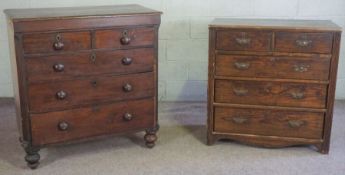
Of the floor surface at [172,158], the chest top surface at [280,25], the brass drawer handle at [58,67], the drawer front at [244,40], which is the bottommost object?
the floor surface at [172,158]

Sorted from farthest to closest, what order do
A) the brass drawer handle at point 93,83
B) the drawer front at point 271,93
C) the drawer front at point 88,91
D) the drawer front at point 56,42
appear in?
the drawer front at point 271,93 → the brass drawer handle at point 93,83 → the drawer front at point 88,91 → the drawer front at point 56,42

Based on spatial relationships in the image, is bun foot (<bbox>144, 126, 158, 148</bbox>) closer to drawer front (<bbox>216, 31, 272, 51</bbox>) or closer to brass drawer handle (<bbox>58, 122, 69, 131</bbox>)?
brass drawer handle (<bbox>58, 122, 69, 131</bbox>)

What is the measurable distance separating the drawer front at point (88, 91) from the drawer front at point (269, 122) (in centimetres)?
50

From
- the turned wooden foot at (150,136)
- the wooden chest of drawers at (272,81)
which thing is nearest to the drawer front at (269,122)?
the wooden chest of drawers at (272,81)

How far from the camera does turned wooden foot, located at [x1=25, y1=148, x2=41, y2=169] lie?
267 centimetres

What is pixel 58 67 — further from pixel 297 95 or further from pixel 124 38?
pixel 297 95

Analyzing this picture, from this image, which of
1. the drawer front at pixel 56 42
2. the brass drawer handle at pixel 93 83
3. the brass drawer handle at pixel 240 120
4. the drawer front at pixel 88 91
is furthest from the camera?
the brass drawer handle at pixel 240 120

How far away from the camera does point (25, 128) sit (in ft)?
8.57

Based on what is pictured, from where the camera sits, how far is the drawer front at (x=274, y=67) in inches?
109

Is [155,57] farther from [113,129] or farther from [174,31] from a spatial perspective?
[174,31]

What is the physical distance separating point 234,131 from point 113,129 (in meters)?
0.77

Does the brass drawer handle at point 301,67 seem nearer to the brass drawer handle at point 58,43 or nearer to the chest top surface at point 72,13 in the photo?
the chest top surface at point 72,13

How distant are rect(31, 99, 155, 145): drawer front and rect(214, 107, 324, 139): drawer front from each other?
0.47 metres

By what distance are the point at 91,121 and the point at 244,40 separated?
40.6 inches
